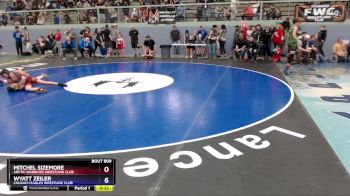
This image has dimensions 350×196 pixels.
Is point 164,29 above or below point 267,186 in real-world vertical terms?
above

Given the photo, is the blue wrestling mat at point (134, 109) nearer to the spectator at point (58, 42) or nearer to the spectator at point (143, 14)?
the spectator at point (143, 14)

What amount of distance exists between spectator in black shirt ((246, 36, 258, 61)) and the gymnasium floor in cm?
396

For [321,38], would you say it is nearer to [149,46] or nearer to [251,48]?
[251,48]

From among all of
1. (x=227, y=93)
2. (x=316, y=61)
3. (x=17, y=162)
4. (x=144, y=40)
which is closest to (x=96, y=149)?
(x=17, y=162)

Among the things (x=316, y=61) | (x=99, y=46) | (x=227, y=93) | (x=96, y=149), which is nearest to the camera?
(x=96, y=149)

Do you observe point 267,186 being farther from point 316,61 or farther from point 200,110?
point 316,61

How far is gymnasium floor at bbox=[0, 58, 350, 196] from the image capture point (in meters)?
5.01

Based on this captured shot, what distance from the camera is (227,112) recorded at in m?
8.48

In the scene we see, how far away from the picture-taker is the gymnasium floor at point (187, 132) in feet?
16.4

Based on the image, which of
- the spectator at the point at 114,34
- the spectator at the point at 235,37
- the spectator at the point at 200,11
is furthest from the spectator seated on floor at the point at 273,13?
the spectator at the point at 114,34

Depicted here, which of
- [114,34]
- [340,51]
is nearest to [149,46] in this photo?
[114,34]

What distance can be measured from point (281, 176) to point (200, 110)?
3758mm

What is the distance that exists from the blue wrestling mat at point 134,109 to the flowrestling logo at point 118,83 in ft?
0.10
